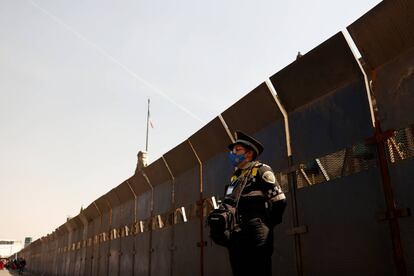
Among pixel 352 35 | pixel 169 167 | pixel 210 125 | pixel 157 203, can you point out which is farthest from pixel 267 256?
pixel 157 203

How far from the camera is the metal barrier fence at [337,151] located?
4.11m

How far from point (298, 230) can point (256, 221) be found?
1.68 metres

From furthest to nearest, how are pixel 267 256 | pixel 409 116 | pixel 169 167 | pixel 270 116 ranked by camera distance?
pixel 169 167
pixel 270 116
pixel 409 116
pixel 267 256

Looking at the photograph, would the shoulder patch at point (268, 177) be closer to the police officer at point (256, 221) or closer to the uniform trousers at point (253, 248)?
the police officer at point (256, 221)

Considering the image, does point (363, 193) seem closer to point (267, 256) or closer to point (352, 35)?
point (267, 256)

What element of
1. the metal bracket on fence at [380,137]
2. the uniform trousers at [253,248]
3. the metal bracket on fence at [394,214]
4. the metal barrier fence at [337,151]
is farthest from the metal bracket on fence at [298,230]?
the uniform trousers at [253,248]

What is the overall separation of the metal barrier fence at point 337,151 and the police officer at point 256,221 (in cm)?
112

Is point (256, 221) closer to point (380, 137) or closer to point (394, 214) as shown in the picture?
point (394, 214)

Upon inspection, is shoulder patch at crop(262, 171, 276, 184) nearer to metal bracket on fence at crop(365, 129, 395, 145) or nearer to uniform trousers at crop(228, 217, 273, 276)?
uniform trousers at crop(228, 217, 273, 276)

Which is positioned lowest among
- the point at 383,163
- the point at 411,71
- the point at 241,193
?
the point at 241,193

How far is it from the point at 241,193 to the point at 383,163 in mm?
1475

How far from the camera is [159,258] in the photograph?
9.86m

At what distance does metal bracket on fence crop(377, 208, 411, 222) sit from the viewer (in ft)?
12.7

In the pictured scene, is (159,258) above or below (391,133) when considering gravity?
below
